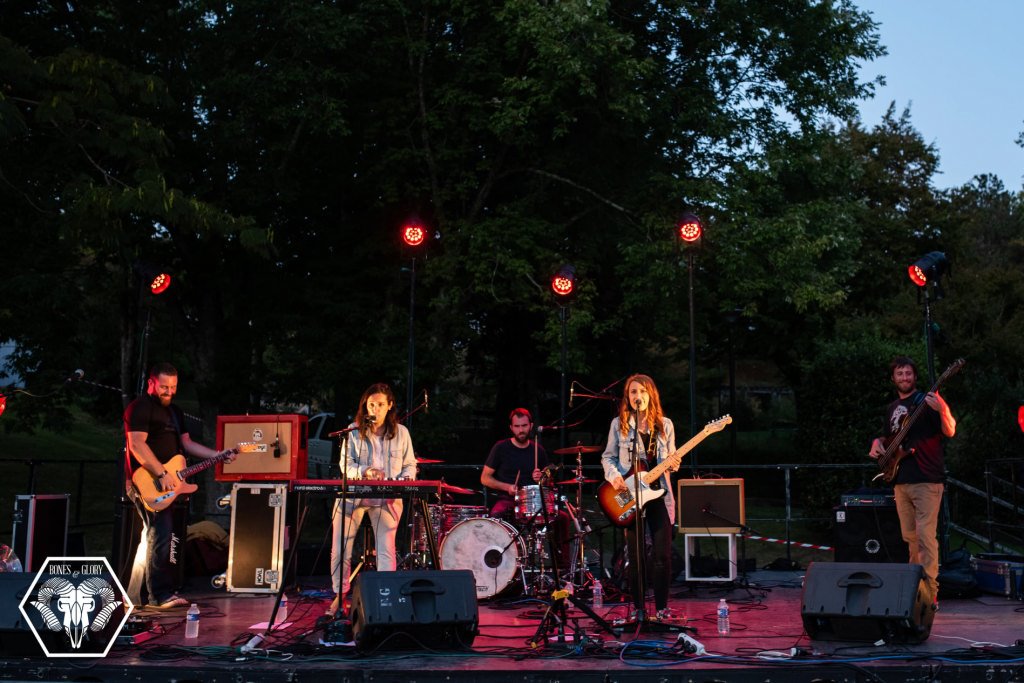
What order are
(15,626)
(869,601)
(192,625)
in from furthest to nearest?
1. (192,625)
2. (869,601)
3. (15,626)

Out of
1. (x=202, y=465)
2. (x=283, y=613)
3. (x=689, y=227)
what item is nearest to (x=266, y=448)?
(x=202, y=465)

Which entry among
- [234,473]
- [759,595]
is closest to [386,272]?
[234,473]

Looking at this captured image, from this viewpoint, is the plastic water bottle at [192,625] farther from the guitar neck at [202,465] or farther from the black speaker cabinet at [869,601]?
the black speaker cabinet at [869,601]

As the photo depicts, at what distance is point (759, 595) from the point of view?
31.4 ft

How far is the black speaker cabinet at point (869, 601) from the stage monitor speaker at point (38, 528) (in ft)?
22.3

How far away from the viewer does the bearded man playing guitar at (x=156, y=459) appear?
26.9 ft

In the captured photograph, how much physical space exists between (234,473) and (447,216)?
323 inches

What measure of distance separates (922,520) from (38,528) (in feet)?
24.9

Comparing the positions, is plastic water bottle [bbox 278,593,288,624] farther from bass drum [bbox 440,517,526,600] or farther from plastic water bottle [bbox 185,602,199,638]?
bass drum [bbox 440,517,526,600]

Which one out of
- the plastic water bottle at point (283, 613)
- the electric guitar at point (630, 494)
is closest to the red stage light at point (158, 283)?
the plastic water bottle at point (283, 613)

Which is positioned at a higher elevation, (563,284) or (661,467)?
(563,284)

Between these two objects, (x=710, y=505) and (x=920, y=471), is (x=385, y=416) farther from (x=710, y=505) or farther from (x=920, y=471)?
(x=920, y=471)

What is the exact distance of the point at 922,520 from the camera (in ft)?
26.1

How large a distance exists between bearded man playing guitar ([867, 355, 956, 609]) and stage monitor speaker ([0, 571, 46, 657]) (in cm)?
604
